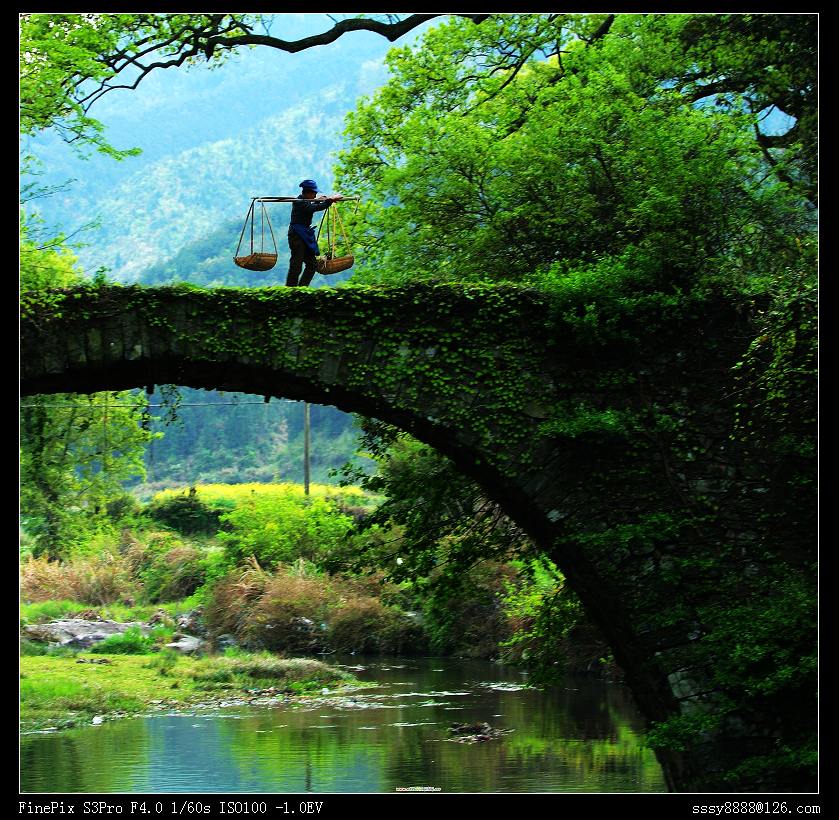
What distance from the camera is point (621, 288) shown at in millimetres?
7707

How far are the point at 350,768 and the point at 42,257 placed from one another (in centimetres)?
627

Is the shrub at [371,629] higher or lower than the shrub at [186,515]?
lower

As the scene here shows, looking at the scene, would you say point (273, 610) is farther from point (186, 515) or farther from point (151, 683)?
point (186, 515)

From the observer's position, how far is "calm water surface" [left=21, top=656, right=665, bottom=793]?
10750 millimetres

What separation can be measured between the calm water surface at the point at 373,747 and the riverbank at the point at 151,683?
23.1 inches

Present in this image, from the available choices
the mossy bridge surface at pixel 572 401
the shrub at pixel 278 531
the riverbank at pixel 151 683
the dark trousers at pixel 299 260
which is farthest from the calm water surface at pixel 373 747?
the shrub at pixel 278 531

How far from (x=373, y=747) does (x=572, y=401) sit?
638 centimetres

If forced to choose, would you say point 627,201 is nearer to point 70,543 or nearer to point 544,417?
point 544,417

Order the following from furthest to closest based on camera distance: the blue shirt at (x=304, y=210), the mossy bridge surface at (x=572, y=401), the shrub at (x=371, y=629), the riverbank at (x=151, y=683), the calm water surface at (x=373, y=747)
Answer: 1. the shrub at (x=371, y=629)
2. the riverbank at (x=151, y=683)
3. the calm water surface at (x=373, y=747)
4. the blue shirt at (x=304, y=210)
5. the mossy bridge surface at (x=572, y=401)

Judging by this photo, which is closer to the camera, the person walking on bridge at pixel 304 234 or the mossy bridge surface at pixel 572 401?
the mossy bridge surface at pixel 572 401

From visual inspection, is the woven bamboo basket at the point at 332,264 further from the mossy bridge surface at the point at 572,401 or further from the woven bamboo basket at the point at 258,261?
the mossy bridge surface at the point at 572,401

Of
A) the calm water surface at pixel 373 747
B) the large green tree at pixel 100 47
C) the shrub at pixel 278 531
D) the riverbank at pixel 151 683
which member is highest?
the large green tree at pixel 100 47

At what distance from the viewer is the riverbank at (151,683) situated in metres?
14.7

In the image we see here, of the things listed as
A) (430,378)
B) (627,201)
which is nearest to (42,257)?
(430,378)
